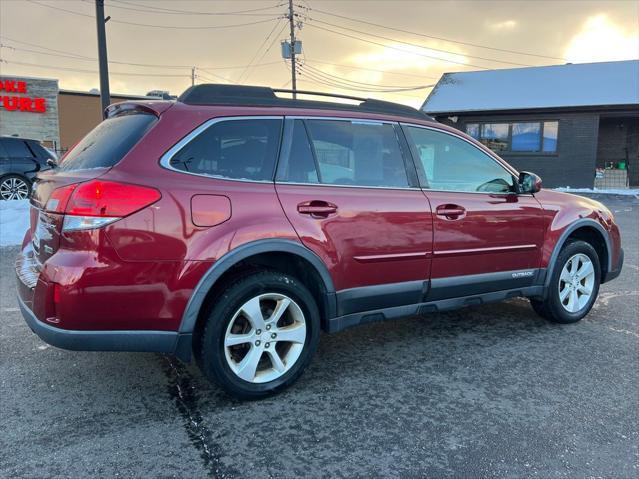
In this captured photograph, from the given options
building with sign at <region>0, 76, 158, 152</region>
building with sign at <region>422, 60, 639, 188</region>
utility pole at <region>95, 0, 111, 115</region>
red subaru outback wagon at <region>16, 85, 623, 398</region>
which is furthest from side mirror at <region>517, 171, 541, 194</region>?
building with sign at <region>0, 76, 158, 152</region>

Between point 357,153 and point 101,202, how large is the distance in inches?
68.3

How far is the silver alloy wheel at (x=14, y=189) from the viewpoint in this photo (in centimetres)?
1168

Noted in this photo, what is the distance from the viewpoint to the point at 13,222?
30.4ft

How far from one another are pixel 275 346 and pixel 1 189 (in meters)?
10.9

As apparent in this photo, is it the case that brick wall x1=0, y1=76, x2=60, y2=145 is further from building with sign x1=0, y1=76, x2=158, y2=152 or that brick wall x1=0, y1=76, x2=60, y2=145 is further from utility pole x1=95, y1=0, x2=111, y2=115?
utility pole x1=95, y1=0, x2=111, y2=115

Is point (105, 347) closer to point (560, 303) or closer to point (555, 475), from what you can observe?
point (555, 475)

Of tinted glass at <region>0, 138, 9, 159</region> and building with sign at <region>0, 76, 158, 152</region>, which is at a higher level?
building with sign at <region>0, 76, 158, 152</region>

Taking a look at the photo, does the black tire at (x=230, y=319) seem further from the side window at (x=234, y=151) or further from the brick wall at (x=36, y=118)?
the brick wall at (x=36, y=118)

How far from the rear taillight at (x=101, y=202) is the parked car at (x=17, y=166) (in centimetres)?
1015

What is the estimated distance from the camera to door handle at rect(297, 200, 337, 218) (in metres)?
3.26

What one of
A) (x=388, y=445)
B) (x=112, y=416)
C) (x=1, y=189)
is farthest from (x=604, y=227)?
(x=1, y=189)

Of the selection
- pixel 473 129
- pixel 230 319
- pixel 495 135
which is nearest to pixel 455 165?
pixel 230 319

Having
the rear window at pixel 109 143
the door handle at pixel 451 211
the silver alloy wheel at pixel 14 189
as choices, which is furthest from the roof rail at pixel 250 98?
the silver alloy wheel at pixel 14 189

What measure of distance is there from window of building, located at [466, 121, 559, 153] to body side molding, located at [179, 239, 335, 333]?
19086 mm
